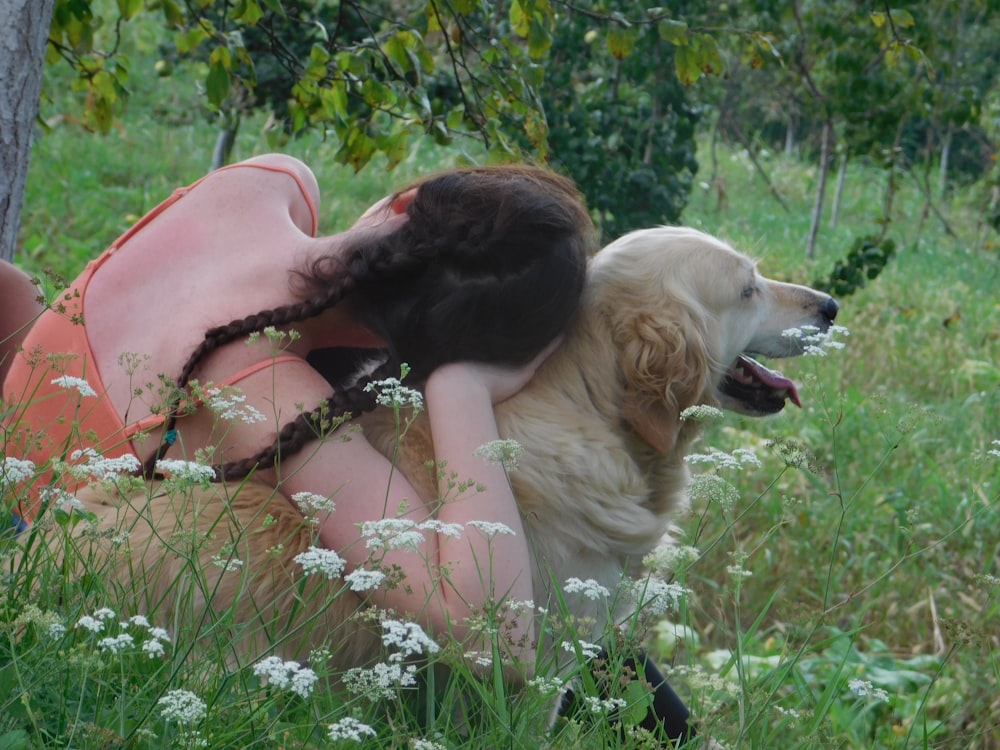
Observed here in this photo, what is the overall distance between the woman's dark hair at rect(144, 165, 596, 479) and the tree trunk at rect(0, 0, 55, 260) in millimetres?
1164

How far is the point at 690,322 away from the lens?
2857mm

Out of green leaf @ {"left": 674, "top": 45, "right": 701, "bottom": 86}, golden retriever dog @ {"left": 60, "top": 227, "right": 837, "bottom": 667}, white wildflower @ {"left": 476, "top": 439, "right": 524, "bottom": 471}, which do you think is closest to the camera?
white wildflower @ {"left": 476, "top": 439, "right": 524, "bottom": 471}

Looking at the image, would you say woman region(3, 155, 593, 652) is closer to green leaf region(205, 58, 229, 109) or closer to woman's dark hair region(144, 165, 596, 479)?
woman's dark hair region(144, 165, 596, 479)

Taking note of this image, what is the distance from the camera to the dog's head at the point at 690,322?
9.21ft

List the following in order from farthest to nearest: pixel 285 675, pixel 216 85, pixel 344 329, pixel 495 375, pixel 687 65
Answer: pixel 687 65 → pixel 216 85 → pixel 344 329 → pixel 495 375 → pixel 285 675

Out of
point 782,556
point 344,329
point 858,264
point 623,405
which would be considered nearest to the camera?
point 344,329

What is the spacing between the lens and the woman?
2316mm

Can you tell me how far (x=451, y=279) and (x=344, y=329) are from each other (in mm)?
334

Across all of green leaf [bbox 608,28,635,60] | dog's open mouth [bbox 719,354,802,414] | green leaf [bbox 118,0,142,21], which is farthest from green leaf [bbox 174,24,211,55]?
dog's open mouth [bbox 719,354,802,414]

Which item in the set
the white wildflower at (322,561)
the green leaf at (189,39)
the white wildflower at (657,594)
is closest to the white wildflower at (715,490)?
the white wildflower at (657,594)

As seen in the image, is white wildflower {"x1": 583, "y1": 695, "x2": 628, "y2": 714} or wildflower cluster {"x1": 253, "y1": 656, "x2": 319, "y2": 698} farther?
white wildflower {"x1": 583, "y1": 695, "x2": 628, "y2": 714}

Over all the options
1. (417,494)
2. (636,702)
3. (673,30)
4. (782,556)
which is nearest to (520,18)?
(673,30)

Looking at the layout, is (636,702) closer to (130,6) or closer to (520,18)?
(520,18)

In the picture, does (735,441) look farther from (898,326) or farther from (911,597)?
(898,326)
